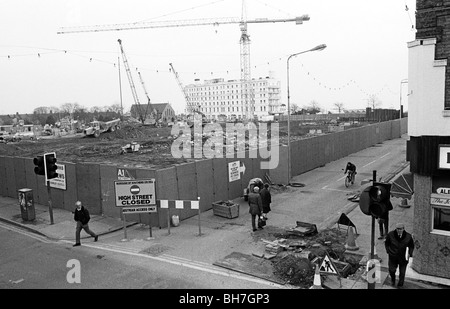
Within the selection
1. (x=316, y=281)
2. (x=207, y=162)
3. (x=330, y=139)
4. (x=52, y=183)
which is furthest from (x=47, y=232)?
(x=330, y=139)

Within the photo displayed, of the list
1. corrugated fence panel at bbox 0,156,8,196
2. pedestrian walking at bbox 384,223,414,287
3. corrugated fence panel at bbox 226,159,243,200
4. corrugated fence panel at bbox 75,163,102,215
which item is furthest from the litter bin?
pedestrian walking at bbox 384,223,414,287

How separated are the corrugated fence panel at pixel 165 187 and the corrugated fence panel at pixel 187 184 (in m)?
0.30

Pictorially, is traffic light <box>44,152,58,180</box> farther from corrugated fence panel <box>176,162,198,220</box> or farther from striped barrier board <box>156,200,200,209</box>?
corrugated fence panel <box>176,162,198,220</box>

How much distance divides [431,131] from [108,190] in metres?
12.4

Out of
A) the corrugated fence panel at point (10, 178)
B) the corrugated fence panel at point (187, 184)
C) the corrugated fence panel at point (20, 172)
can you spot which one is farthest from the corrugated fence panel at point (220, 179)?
the corrugated fence panel at point (10, 178)

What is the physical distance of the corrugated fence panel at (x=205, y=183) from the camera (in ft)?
55.9

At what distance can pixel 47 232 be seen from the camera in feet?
48.0

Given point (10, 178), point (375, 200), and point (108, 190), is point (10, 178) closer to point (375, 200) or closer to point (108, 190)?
point (108, 190)

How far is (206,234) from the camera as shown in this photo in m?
14.0

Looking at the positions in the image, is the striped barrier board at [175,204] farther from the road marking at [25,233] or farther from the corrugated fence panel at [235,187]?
the corrugated fence panel at [235,187]

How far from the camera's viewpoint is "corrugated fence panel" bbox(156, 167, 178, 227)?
14797 millimetres

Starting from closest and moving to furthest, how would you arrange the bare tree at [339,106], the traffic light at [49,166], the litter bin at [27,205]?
1. the traffic light at [49,166]
2. the litter bin at [27,205]
3. the bare tree at [339,106]

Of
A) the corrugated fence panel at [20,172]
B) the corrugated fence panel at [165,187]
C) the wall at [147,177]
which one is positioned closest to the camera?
the corrugated fence panel at [165,187]

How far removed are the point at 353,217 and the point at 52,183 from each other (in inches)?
560
